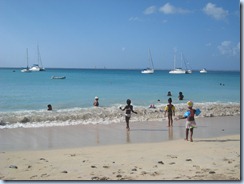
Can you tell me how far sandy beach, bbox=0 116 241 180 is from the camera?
4340mm

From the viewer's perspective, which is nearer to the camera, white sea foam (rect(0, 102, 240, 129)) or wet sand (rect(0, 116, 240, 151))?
wet sand (rect(0, 116, 240, 151))

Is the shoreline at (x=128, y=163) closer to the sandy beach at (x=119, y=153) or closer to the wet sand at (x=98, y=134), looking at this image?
the sandy beach at (x=119, y=153)

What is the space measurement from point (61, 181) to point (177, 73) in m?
61.5

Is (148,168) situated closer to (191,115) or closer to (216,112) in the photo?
(191,115)

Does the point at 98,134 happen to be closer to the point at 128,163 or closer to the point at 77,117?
the point at 77,117

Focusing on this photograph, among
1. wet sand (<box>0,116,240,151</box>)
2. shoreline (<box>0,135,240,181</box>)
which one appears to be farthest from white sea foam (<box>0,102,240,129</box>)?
shoreline (<box>0,135,240,181</box>)

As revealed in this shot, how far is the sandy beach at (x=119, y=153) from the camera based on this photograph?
4340 mm

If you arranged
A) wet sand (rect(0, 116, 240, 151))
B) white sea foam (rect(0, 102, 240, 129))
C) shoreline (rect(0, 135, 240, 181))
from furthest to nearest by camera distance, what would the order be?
white sea foam (rect(0, 102, 240, 129)) < wet sand (rect(0, 116, 240, 151)) < shoreline (rect(0, 135, 240, 181))

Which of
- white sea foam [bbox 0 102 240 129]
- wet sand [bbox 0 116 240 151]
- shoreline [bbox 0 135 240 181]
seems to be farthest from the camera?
white sea foam [bbox 0 102 240 129]

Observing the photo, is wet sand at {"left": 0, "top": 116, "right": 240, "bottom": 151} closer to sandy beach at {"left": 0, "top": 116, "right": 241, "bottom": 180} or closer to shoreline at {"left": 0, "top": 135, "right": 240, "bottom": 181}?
sandy beach at {"left": 0, "top": 116, "right": 241, "bottom": 180}

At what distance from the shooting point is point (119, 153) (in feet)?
19.0

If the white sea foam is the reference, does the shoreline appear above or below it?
below

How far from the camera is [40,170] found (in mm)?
4629

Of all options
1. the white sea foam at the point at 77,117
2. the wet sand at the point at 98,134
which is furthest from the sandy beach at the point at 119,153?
the white sea foam at the point at 77,117
